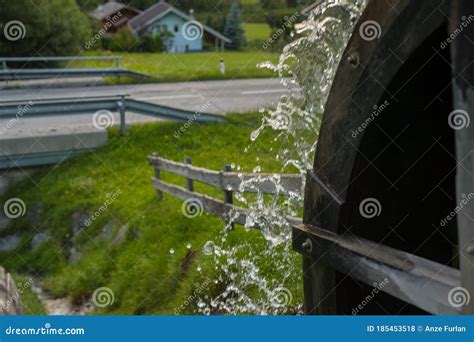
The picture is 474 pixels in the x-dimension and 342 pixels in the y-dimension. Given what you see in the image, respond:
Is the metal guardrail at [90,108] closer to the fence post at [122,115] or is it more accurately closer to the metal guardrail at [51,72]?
the fence post at [122,115]

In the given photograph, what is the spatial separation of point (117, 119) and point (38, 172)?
151 centimetres

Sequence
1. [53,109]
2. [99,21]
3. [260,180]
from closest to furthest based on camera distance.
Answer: [260,180], [53,109], [99,21]

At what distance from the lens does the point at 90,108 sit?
8.91m

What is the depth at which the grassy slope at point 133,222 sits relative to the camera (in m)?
6.38

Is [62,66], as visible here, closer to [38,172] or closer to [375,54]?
[38,172]

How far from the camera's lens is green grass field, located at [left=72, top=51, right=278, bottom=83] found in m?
11.9

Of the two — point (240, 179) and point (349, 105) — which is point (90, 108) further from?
point (349, 105)

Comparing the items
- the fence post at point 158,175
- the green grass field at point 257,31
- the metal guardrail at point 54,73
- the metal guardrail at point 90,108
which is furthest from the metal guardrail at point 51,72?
the fence post at point 158,175

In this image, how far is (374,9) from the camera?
2.95 m

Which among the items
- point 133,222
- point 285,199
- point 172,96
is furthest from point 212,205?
point 172,96

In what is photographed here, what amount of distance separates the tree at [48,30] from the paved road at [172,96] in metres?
1.12

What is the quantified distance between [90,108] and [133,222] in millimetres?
2007

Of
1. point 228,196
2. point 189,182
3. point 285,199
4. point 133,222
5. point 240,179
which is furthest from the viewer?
point 133,222

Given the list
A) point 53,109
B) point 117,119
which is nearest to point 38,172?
point 53,109
